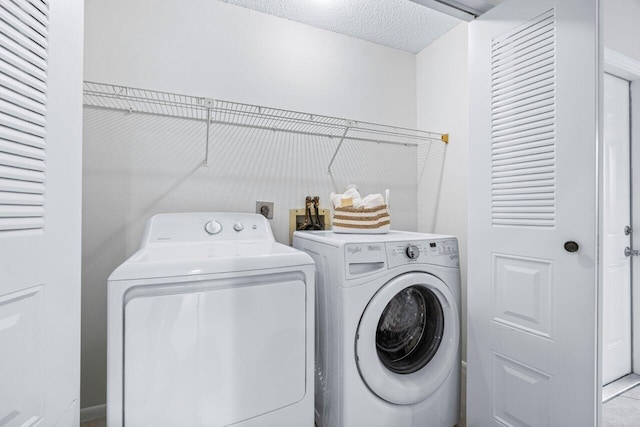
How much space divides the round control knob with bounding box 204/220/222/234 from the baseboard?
1.09 meters

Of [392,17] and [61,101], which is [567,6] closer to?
[392,17]

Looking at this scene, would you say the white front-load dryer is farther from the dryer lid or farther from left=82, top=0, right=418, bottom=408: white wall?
left=82, top=0, right=418, bottom=408: white wall

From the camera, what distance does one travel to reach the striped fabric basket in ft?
5.45

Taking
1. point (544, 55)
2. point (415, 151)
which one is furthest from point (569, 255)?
point (415, 151)

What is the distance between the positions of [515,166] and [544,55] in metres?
0.44

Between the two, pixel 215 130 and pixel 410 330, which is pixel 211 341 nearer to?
pixel 410 330

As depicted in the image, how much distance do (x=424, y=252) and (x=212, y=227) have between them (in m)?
1.10

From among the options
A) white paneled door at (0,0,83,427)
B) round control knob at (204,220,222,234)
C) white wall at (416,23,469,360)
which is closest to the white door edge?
white wall at (416,23,469,360)

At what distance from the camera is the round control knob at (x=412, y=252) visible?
55.6 inches

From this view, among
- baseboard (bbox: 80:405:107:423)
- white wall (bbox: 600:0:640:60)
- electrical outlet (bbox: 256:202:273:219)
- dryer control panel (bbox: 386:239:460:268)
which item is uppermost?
white wall (bbox: 600:0:640:60)

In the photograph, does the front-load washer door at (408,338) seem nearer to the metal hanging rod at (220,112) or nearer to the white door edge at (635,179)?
the metal hanging rod at (220,112)

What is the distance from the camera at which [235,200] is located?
188cm

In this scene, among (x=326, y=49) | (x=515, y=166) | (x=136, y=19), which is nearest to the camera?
(x=515, y=166)

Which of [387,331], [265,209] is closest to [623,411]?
[387,331]
